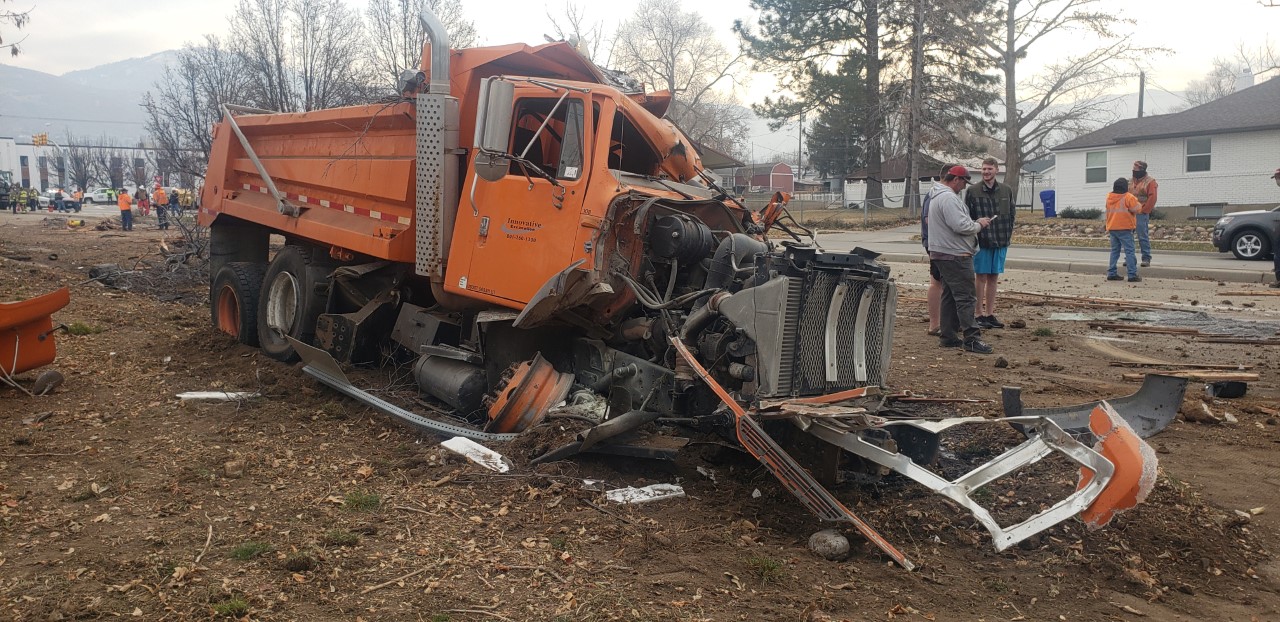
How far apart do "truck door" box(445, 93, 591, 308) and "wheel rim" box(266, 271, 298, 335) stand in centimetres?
267

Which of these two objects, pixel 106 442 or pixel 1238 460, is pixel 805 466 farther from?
pixel 106 442

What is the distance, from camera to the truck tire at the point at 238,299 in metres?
8.88

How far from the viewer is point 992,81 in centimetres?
3612

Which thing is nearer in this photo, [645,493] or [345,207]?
[645,493]

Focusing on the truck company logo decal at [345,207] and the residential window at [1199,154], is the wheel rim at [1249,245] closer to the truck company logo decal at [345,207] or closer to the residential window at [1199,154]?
the residential window at [1199,154]

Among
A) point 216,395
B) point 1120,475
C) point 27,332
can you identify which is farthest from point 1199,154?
point 27,332

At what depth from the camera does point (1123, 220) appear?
13266 millimetres

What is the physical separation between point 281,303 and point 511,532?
17.0 ft

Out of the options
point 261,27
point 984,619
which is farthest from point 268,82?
point 984,619

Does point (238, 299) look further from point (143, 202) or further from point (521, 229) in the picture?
point (143, 202)

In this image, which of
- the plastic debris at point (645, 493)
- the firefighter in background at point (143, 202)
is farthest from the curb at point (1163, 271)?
the firefighter in background at point (143, 202)

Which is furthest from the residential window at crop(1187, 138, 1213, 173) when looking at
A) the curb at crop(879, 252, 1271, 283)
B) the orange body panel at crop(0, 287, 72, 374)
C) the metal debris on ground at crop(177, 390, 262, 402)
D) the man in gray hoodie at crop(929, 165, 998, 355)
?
the orange body panel at crop(0, 287, 72, 374)

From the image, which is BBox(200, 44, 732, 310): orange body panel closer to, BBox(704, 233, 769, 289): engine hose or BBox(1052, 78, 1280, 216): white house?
BBox(704, 233, 769, 289): engine hose

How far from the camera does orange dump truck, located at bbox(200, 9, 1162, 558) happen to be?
4883 millimetres
